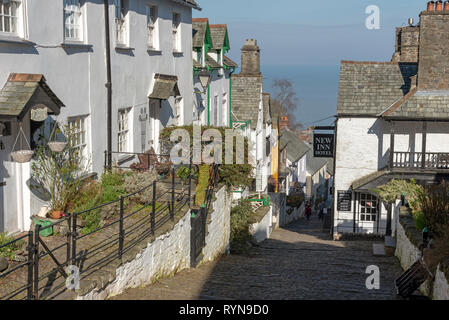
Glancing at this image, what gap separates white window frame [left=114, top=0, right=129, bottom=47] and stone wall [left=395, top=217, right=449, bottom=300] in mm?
8727

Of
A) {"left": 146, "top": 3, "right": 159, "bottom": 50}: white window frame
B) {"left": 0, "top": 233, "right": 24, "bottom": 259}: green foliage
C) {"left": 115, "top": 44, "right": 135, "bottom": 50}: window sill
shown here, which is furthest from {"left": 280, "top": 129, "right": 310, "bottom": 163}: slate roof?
{"left": 0, "top": 233, "right": 24, "bottom": 259}: green foliage

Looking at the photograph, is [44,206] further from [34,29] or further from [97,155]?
[34,29]

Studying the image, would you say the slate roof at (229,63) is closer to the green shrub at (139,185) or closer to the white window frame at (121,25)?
the white window frame at (121,25)

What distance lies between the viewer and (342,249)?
19.5 metres

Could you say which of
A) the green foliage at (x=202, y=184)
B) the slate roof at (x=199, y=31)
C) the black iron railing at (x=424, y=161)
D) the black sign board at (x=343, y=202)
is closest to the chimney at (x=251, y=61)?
the slate roof at (x=199, y=31)

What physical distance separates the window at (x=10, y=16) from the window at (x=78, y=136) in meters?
2.66

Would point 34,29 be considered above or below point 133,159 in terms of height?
above

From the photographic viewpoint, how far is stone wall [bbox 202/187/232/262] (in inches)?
576

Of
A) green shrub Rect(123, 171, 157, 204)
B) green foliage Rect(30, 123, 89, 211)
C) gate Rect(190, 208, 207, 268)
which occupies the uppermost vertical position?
green foliage Rect(30, 123, 89, 211)

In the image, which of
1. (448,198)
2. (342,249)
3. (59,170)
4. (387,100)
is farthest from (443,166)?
(59,170)

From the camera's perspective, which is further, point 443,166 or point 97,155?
point 443,166

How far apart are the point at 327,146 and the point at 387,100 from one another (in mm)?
3427

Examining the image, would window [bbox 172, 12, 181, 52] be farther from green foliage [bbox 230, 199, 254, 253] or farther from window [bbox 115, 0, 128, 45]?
green foliage [bbox 230, 199, 254, 253]

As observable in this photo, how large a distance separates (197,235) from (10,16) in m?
6.17
